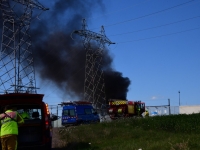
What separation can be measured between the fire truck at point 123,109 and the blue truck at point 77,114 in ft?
31.7

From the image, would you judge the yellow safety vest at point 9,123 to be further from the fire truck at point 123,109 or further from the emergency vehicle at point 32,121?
the fire truck at point 123,109

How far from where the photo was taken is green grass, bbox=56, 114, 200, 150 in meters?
11.7

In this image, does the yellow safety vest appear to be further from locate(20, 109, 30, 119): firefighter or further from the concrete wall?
the concrete wall

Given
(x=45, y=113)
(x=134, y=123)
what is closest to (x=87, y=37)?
(x=134, y=123)

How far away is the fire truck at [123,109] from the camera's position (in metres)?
43.9

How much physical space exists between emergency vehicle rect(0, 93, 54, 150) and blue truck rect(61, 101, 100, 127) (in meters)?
20.4

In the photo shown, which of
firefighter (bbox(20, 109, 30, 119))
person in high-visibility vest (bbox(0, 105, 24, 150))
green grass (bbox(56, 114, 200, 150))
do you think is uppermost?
→ firefighter (bbox(20, 109, 30, 119))

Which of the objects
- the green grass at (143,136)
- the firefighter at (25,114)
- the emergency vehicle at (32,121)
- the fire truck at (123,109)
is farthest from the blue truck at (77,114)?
the emergency vehicle at (32,121)

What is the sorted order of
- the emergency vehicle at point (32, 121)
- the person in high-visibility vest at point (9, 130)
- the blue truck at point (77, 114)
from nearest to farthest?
the person in high-visibility vest at point (9, 130) < the emergency vehicle at point (32, 121) < the blue truck at point (77, 114)

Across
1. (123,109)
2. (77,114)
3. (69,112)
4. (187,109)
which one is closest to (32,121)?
(77,114)

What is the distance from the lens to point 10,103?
1208 centimetres

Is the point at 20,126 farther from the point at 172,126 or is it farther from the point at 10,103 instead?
the point at 172,126

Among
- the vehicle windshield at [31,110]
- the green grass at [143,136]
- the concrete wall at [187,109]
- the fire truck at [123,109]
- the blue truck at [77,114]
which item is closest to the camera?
the green grass at [143,136]

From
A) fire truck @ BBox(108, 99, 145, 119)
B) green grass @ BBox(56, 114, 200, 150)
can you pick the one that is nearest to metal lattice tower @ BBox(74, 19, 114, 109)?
fire truck @ BBox(108, 99, 145, 119)
